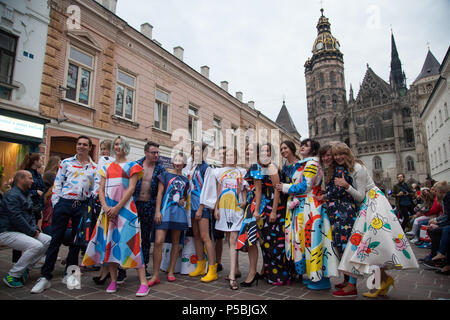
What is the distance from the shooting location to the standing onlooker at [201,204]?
4.03 metres

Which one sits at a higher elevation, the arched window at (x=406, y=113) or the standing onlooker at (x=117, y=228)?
the arched window at (x=406, y=113)

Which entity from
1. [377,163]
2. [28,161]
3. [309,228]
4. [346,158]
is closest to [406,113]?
[377,163]

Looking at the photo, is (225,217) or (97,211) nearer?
(97,211)

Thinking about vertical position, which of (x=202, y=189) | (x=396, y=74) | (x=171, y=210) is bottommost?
(x=171, y=210)

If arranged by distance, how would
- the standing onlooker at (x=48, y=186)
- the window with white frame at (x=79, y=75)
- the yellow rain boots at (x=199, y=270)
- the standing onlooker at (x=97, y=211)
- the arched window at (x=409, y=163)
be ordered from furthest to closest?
1. the arched window at (x=409, y=163)
2. the window with white frame at (x=79, y=75)
3. the standing onlooker at (x=48, y=186)
4. the yellow rain boots at (x=199, y=270)
5. the standing onlooker at (x=97, y=211)

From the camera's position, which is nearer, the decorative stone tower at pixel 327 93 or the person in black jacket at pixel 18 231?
the person in black jacket at pixel 18 231

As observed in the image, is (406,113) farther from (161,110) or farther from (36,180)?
(36,180)

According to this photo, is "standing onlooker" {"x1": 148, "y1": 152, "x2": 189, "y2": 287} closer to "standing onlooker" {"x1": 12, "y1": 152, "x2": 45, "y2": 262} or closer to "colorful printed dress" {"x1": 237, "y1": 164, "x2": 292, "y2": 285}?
"colorful printed dress" {"x1": 237, "y1": 164, "x2": 292, "y2": 285}

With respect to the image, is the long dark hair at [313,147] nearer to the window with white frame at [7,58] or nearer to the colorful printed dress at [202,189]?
the colorful printed dress at [202,189]

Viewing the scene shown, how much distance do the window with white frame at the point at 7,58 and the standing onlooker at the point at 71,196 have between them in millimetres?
5611

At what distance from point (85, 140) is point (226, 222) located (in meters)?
2.51

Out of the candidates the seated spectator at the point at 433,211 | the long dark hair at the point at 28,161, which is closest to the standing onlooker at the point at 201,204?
the long dark hair at the point at 28,161

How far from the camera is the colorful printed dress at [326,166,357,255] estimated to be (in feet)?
10.9

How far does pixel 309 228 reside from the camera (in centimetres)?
347
